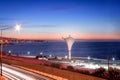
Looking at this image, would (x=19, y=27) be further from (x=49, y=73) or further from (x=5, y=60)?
(x=5, y=60)

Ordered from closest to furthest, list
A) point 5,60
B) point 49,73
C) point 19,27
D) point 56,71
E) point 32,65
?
point 19,27 < point 56,71 < point 49,73 < point 32,65 < point 5,60

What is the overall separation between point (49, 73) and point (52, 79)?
4.04 m

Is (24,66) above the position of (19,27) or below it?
below

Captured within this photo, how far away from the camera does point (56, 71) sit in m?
34.7

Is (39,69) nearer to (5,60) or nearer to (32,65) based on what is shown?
(32,65)

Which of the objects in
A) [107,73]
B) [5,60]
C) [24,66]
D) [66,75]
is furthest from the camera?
[5,60]

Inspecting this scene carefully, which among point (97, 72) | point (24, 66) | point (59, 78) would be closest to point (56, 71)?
point (59, 78)

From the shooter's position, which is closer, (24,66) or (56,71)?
(56,71)

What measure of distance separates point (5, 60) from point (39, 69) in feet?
72.6

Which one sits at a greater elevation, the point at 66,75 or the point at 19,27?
the point at 19,27

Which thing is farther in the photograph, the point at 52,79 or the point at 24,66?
the point at 24,66

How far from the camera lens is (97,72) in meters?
29.5

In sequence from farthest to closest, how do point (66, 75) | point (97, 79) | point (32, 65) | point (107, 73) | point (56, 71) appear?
point (32, 65) < point (56, 71) < point (66, 75) < point (107, 73) < point (97, 79)

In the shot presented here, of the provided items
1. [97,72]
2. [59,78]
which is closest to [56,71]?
[59,78]
